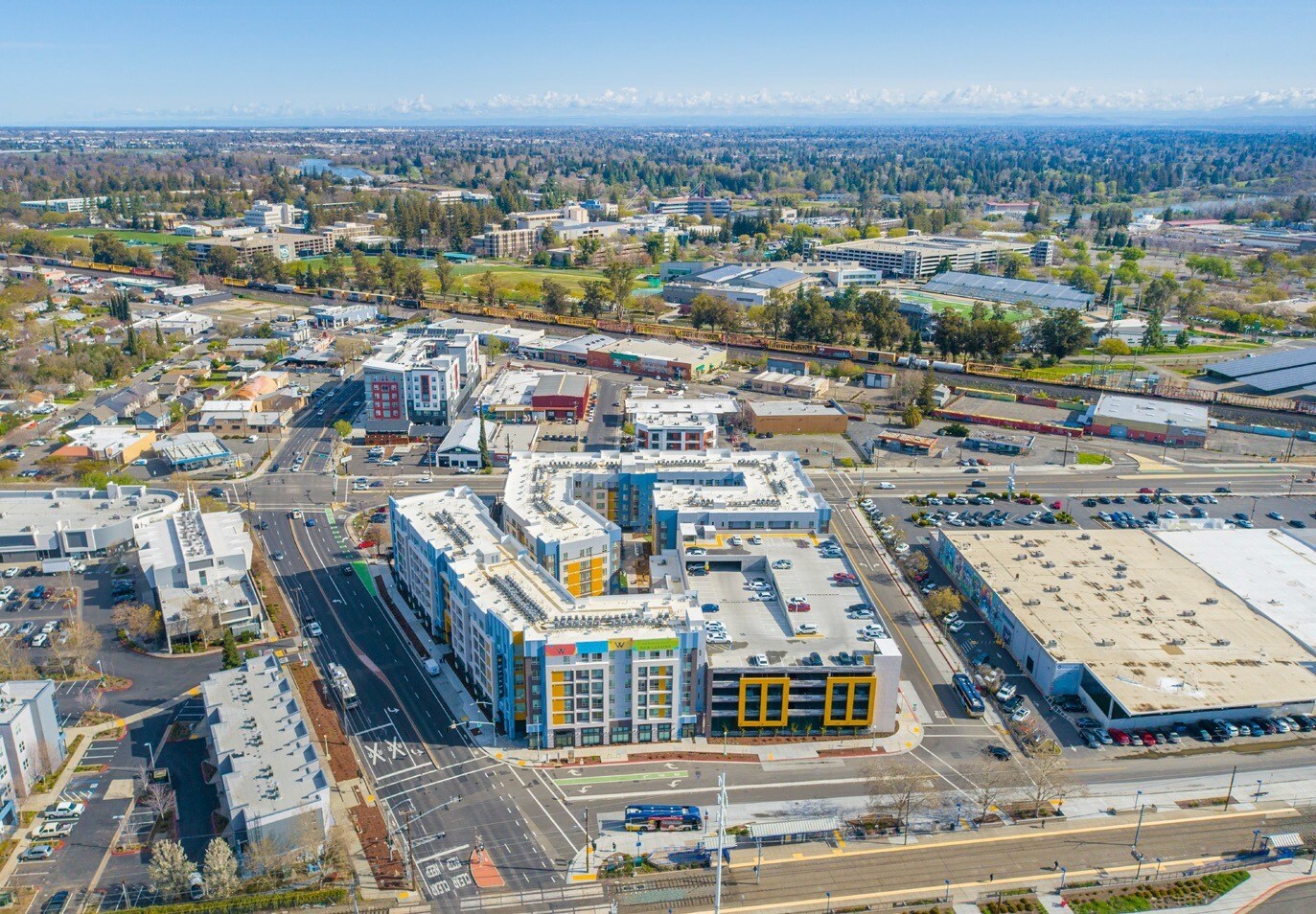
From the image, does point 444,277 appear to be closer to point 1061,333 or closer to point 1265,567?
point 1061,333

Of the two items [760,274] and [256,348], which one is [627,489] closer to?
[256,348]

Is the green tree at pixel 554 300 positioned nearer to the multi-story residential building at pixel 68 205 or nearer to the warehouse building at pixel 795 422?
the warehouse building at pixel 795 422

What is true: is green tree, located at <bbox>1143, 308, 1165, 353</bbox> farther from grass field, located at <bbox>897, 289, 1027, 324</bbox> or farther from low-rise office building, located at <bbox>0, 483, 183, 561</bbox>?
low-rise office building, located at <bbox>0, 483, 183, 561</bbox>

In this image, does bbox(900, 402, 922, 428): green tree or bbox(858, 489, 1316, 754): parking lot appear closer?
bbox(858, 489, 1316, 754): parking lot

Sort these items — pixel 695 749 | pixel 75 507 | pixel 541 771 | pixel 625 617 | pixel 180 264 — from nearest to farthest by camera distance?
pixel 541 771
pixel 695 749
pixel 625 617
pixel 75 507
pixel 180 264

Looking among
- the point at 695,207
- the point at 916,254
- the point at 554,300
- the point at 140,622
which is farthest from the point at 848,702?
the point at 695,207

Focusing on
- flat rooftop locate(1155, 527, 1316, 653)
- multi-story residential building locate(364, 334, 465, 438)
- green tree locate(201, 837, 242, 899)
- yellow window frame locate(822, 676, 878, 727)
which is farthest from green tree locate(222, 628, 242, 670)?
flat rooftop locate(1155, 527, 1316, 653)
